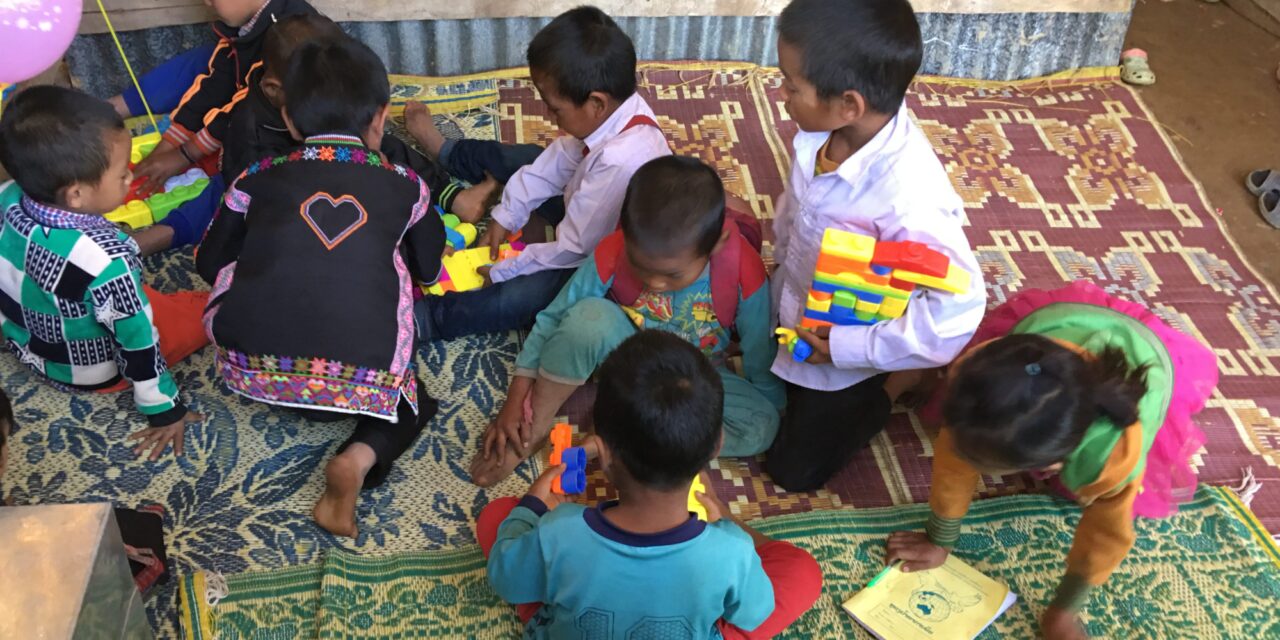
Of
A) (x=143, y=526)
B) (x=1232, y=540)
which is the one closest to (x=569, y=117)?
(x=143, y=526)

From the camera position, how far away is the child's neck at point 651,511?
133 cm

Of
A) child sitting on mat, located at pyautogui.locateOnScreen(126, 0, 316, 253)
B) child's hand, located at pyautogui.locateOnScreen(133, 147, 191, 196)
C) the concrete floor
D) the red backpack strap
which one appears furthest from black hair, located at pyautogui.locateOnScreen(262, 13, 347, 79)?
the concrete floor

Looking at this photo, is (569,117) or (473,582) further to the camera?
(569,117)

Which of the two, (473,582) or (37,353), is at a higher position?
(37,353)

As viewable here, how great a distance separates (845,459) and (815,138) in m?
0.68

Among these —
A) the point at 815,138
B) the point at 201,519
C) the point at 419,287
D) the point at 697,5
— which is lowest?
the point at 201,519

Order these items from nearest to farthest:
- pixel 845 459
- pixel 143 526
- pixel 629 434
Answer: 1. pixel 629 434
2. pixel 143 526
3. pixel 845 459

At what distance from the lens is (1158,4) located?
12.6 ft

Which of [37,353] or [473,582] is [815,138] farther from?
[37,353]

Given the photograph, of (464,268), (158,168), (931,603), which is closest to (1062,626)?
(931,603)

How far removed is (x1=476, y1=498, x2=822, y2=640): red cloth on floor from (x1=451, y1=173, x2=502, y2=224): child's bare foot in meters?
1.00

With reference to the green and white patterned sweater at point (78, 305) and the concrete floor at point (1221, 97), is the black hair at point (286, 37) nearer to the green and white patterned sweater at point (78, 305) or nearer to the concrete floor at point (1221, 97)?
the green and white patterned sweater at point (78, 305)

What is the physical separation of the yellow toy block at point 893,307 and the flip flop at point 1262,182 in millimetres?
1858

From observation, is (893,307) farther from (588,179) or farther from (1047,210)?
(1047,210)
